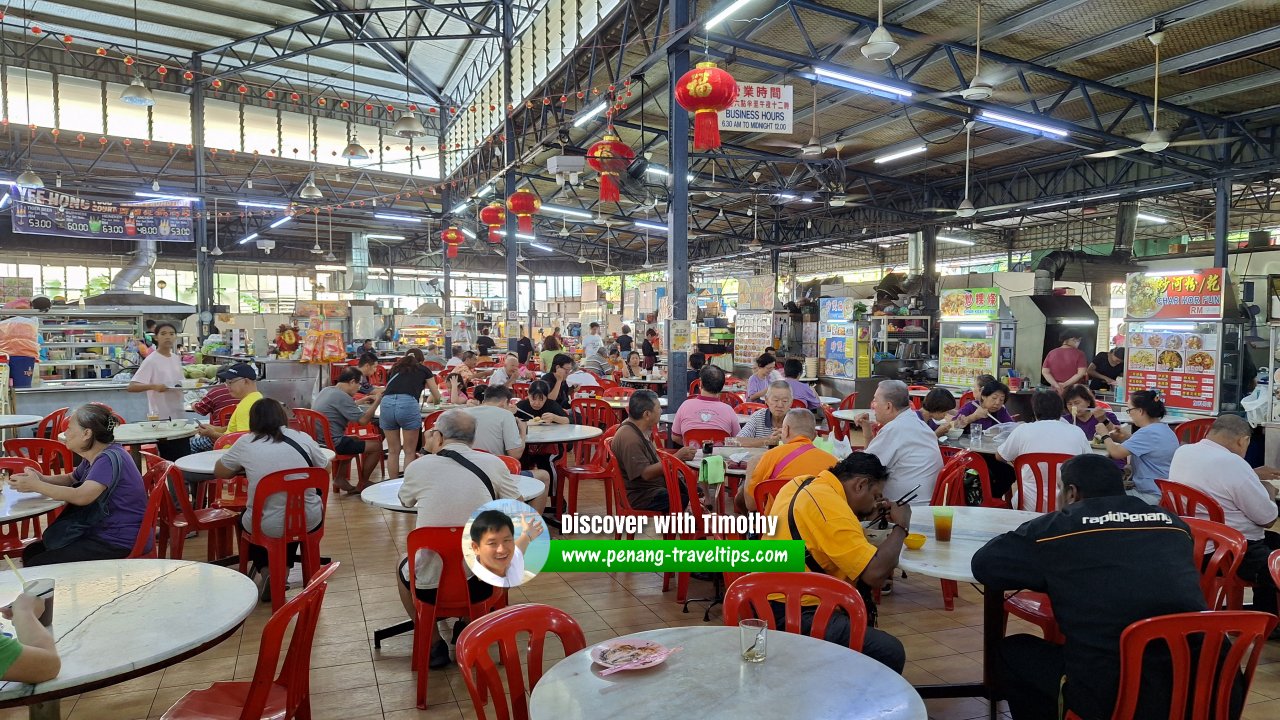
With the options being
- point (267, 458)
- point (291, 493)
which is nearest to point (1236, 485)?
point (291, 493)

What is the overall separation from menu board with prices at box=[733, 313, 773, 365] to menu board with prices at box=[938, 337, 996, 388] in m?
2.73

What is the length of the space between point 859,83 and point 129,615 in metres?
7.51

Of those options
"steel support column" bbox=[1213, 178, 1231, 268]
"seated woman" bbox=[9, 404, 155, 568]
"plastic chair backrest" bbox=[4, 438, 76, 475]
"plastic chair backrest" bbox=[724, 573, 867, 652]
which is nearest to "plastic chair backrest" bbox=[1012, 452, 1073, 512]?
"plastic chair backrest" bbox=[724, 573, 867, 652]

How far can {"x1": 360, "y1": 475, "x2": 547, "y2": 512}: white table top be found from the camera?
3.54 meters

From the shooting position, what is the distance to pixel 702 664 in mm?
1885

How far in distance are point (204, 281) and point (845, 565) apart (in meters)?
17.7

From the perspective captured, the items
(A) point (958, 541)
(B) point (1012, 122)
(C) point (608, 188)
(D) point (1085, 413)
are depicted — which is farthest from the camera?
(B) point (1012, 122)

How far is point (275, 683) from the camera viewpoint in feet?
7.38

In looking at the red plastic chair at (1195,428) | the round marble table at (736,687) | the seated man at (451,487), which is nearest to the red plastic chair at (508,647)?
the round marble table at (736,687)

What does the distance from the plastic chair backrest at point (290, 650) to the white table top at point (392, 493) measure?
1233mm

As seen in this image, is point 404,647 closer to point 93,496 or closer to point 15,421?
point 93,496

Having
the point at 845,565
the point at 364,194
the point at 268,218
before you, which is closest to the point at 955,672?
the point at 845,565

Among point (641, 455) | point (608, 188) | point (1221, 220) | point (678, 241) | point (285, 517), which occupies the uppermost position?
point (1221, 220)

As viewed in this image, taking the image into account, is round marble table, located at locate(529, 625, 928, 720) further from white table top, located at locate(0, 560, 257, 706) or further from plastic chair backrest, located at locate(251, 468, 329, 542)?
plastic chair backrest, located at locate(251, 468, 329, 542)
